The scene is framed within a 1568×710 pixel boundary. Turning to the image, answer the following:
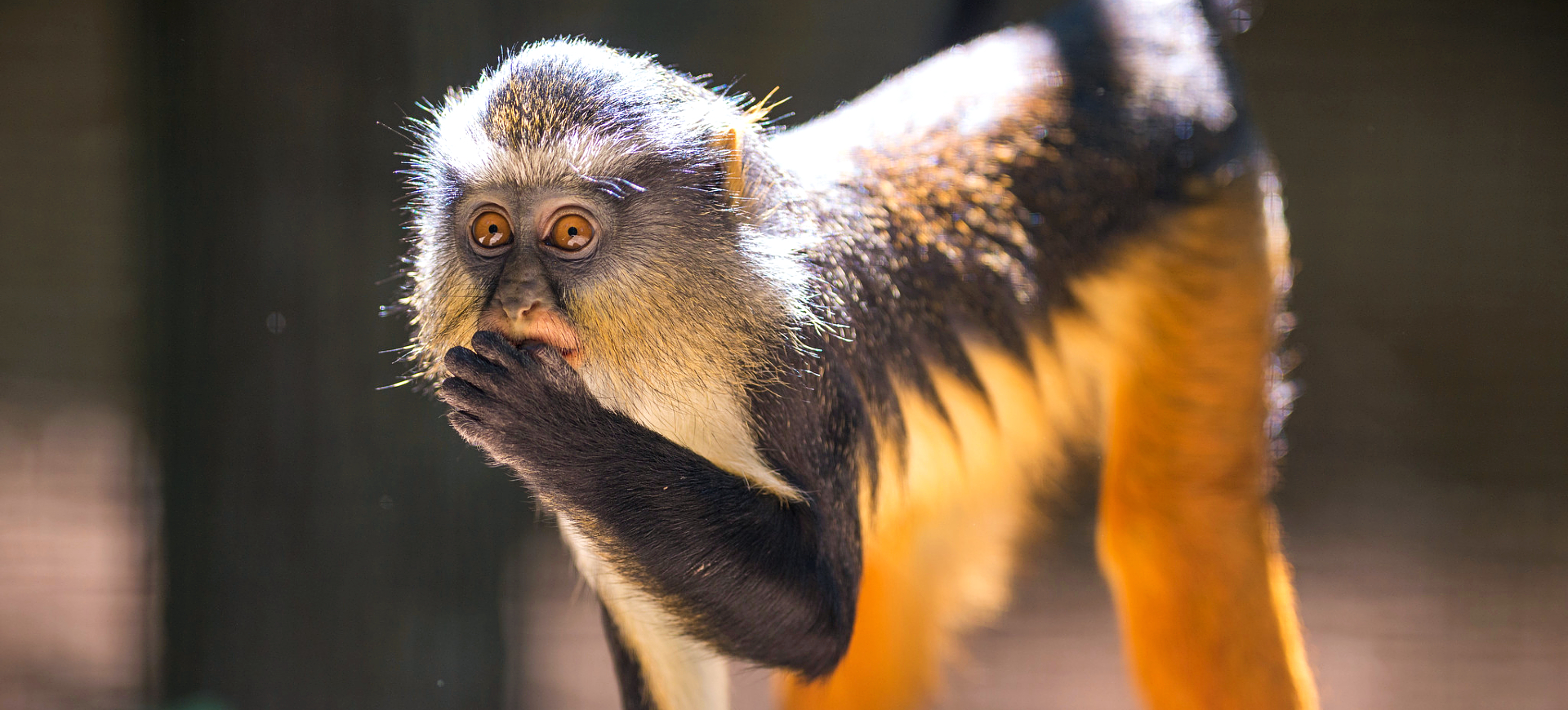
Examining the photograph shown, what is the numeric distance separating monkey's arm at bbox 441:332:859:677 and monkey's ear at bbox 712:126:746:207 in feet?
0.97

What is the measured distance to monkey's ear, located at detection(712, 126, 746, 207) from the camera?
4.35 feet

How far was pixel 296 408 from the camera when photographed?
2246 millimetres

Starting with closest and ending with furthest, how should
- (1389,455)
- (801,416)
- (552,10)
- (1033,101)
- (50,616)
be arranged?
(801,416), (1033,101), (552,10), (50,616), (1389,455)

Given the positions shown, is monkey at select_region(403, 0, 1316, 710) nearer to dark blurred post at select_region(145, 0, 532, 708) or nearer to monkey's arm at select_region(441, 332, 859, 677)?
monkey's arm at select_region(441, 332, 859, 677)

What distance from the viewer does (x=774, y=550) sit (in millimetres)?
1362

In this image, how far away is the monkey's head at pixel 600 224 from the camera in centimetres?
120

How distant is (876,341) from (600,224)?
22.2 inches

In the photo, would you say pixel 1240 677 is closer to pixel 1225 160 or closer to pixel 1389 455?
pixel 1225 160

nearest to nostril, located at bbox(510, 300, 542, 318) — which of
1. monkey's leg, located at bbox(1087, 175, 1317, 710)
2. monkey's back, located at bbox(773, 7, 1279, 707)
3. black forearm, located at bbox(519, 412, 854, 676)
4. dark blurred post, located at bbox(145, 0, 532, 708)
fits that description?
black forearm, located at bbox(519, 412, 854, 676)

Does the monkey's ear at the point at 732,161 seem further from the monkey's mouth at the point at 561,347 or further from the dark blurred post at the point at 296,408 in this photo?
the dark blurred post at the point at 296,408

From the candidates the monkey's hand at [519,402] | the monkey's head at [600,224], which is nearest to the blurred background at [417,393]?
the monkey's head at [600,224]

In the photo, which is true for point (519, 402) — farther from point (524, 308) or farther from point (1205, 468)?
point (1205, 468)

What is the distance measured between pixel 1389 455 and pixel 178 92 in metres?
3.88

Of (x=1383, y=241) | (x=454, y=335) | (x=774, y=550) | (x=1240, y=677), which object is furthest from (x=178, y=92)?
(x=1383, y=241)
